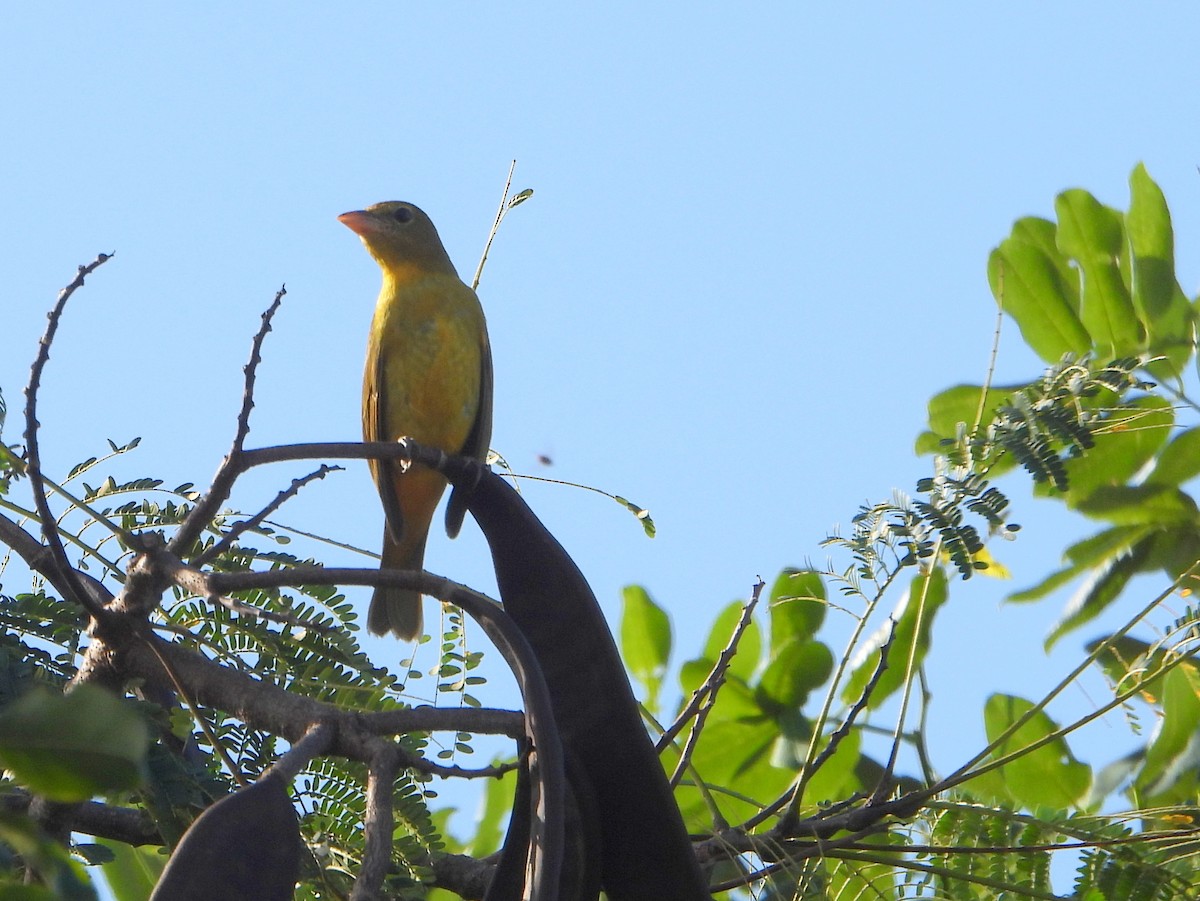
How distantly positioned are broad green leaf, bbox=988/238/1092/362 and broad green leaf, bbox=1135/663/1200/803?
3.70 ft

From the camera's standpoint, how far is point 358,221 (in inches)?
219

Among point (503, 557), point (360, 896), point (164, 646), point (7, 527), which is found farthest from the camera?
point (7, 527)

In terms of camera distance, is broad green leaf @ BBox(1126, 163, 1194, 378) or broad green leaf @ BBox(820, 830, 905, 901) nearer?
broad green leaf @ BBox(820, 830, 905, 901)

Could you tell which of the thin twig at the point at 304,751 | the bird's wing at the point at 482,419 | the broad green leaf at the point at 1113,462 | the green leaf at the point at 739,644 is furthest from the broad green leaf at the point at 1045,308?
the thin twig at the point at 304,751

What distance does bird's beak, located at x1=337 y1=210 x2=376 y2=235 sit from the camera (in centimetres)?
554

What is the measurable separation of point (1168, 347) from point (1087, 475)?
43cm

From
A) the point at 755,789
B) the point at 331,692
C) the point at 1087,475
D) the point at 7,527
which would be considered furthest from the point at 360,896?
the point at 1087,475

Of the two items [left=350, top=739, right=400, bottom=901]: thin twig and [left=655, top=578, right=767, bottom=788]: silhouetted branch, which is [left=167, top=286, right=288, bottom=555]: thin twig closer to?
[left=350, top=739, right=400, bottom=901]: thin twig

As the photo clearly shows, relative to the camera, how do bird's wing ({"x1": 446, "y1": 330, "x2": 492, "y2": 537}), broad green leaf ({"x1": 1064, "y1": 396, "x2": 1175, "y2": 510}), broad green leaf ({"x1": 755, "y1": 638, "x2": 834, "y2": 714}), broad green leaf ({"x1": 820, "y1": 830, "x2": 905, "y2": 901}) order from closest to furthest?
broad green leaf ({"x1": 820, "y1": 830, "x2": 905, "y2": 901}) → broad green leaf ({"x1": 1064, "y1": 396, "x2": 1175, "y2": 510}) → broad green leaf ({"x1": 755, "y1": 638, "x2": 834, "y2": 714}) → bird's wing ({"x1": 446, "y1": 330, "x2": 492, "y2": 537})

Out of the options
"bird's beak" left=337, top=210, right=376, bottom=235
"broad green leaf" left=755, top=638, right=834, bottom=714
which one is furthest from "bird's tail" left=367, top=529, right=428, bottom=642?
"bird's beak" left=337, top=210, right=376, bottom=235

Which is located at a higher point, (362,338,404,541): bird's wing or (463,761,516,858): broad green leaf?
(362,338,404,541): bird's wing

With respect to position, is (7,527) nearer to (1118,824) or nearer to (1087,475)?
(1118,824)

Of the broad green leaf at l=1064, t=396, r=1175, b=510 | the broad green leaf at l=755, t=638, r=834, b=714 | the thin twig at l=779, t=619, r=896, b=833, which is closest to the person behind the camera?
the thin twig at l=779, t=619, r=896, b=833

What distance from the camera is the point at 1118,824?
8.81 ft
